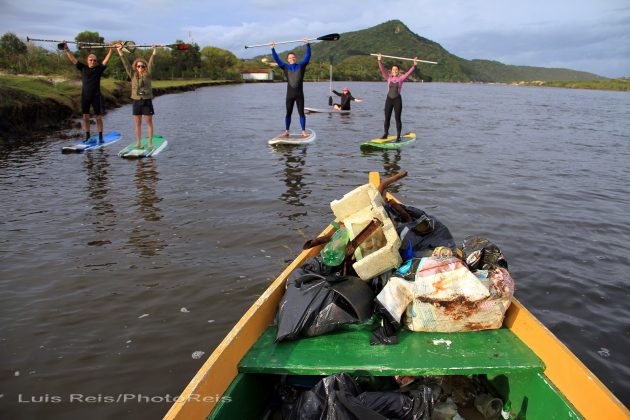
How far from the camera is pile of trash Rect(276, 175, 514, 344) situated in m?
3.37

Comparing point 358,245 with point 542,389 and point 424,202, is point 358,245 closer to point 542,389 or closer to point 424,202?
point 542,389

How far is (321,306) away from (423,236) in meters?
1.63

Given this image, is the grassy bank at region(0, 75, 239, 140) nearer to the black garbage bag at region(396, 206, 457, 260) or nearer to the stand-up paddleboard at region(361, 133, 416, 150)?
the stand-up paddleboard at region(361, 133, 416, 150)

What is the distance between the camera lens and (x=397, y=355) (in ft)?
10.3

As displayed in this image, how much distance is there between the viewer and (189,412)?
2.32 meters

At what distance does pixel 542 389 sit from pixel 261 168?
9761mm

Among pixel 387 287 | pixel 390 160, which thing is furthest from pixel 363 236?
pixel 390 160

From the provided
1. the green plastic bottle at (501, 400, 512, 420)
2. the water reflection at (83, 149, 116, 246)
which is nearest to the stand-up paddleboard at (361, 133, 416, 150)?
the water reflection at (83, 149, 116, 246)

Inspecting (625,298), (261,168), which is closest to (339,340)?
(625,298)

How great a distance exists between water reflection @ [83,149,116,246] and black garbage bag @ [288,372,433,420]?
5.09m

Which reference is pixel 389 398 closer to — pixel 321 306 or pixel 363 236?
pixel 321 306

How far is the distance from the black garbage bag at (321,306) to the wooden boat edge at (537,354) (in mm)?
200

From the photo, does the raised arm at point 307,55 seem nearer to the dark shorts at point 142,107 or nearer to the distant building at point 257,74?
the dark shorts at point 142,107

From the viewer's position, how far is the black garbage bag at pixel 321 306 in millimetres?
3350
